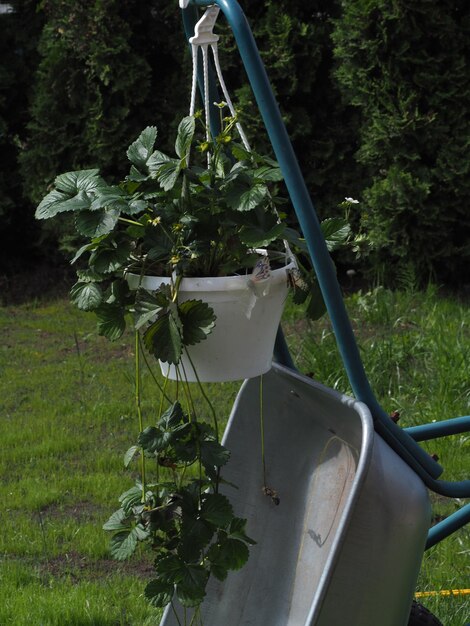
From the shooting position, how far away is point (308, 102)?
231 inches

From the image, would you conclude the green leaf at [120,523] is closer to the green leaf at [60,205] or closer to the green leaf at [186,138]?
the green leaf at [60,205]

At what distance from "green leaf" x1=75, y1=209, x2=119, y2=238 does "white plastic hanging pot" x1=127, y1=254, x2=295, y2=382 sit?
0.43 ft

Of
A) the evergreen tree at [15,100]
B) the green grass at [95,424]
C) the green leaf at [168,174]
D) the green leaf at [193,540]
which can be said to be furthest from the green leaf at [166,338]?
the evergreen tree at [15,100]

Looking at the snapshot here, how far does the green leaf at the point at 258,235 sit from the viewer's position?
1.72 m

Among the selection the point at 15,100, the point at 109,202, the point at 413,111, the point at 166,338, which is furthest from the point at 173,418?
the point at 15,100

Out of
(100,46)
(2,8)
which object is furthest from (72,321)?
(2,8)

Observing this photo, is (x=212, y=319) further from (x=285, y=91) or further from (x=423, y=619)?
(x=285, y=91)

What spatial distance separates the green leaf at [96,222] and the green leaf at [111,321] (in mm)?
151

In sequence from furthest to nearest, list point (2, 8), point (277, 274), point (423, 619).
Result: point (2, 8)
point (423, 619)
point (277, 274)

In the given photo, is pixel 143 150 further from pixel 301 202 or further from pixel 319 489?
pixel 319 489

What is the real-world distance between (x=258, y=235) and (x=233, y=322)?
17cm

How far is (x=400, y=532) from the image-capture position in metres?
1.67

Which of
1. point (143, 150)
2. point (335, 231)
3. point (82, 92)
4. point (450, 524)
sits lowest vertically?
point (450, 524)

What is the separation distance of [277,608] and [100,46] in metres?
4.11
